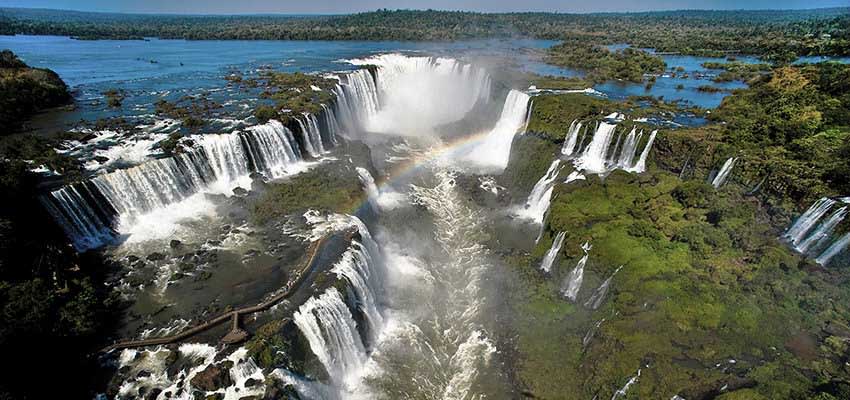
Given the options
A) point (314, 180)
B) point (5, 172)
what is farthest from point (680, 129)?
point (5, 172)

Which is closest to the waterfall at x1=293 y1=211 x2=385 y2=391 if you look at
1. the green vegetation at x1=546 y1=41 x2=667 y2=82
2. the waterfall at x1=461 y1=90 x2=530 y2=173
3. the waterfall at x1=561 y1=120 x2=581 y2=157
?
the waterfall at x1=561 y1=120 x2=581 y2=157

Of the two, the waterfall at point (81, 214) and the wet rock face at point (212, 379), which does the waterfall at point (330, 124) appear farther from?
the wet rock face at point (212, 379)

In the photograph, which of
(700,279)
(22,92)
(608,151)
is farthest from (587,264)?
(22,92)

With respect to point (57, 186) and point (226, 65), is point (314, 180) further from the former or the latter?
point (226, 65)

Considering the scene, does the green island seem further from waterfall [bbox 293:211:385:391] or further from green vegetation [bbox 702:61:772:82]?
green vegetation [bbox 702:61:772:82]

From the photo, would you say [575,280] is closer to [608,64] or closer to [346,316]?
[346,316]

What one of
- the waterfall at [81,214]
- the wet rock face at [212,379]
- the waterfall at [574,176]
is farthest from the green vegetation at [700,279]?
the waterfall at [81,214]
